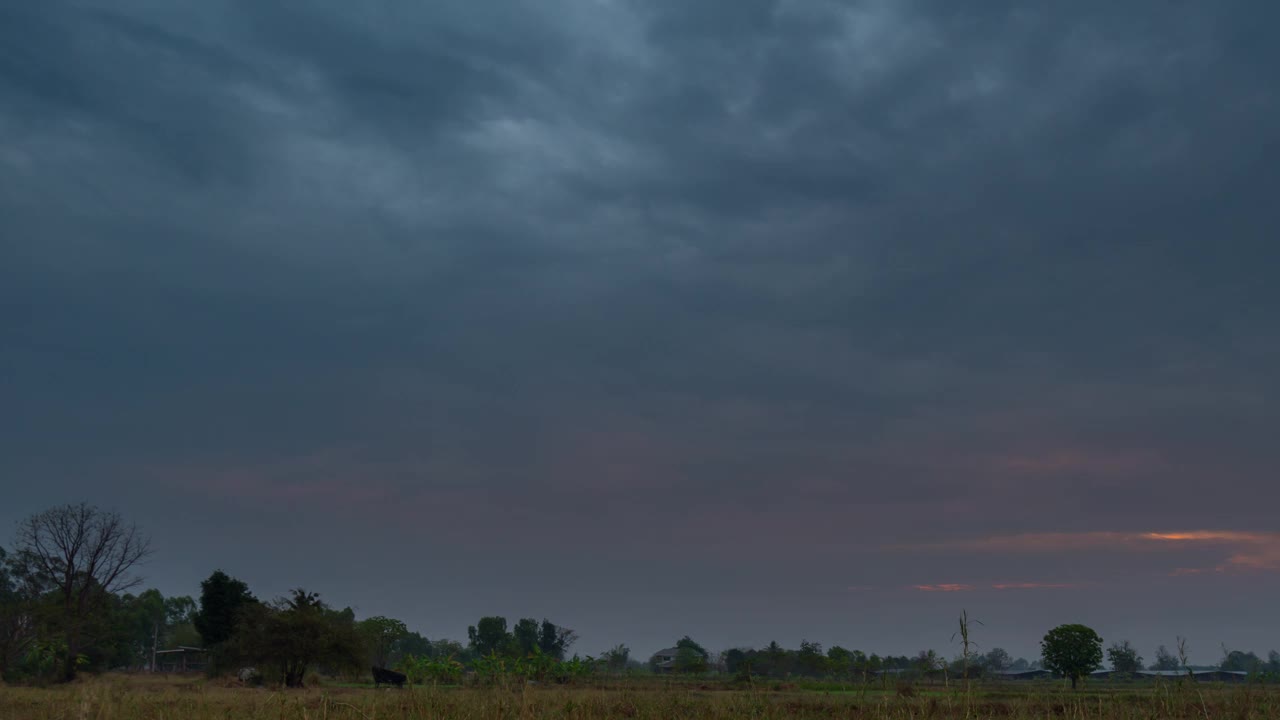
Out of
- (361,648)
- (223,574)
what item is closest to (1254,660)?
(361,648)

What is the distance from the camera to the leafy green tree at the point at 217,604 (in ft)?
298

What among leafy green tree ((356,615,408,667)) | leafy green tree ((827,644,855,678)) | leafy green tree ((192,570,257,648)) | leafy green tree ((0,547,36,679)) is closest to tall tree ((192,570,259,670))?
leafy green tree ((192,570,257,648))

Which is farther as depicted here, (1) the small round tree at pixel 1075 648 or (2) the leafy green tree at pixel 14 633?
(1) the small round tree at pixel 1075 648

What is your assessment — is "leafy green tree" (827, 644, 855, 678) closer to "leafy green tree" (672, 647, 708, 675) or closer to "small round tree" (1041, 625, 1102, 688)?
"leafy green tree" (672, 647, 708, 675)

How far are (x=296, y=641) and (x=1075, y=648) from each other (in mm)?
86384

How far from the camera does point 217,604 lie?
91625 millimetres

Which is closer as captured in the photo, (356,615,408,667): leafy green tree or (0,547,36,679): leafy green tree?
(0,547,36,679): leafy green tree

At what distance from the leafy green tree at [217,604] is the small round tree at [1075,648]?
90908 mm

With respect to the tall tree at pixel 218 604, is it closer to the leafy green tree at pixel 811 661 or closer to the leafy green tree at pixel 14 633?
the leafy green tree at pixel 14 633

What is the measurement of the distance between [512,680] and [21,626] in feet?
258

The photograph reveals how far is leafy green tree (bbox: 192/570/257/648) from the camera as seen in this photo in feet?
298

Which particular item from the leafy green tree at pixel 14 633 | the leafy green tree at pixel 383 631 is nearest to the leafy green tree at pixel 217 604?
the leafy green tree at pixel 14 633

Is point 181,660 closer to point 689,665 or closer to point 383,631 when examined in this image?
point 383,631

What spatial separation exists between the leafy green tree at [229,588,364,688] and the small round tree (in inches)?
A: 3174
